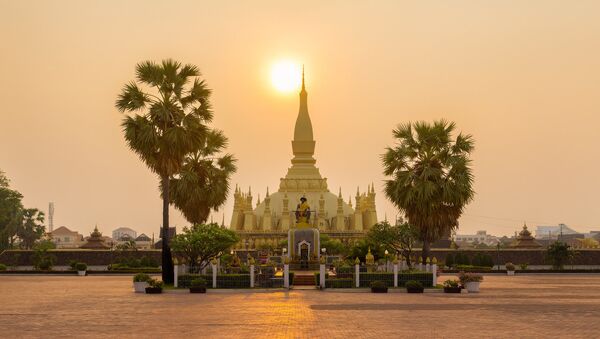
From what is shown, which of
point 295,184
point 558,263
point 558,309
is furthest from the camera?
point 295,184

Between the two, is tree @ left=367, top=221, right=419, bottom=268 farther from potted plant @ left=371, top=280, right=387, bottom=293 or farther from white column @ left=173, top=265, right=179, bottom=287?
white column @ left=173, top=265, right=179, bottom=287

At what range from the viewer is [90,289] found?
52344mm

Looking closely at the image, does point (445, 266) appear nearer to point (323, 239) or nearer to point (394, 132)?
point (323, 239)

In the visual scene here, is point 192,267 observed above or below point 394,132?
below

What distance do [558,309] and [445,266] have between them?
5340cm

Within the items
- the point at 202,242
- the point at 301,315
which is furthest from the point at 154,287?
the point at 301,315

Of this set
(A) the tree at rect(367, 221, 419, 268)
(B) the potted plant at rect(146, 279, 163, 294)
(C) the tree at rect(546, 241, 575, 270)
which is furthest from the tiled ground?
(C) the tree at rect(546, 241, 575, 270)

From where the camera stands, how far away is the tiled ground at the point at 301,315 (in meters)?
27.3

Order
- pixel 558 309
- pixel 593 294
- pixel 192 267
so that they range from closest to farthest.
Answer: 1. pixel 558 309
2. pixel 593 294
3. pixel 192 267

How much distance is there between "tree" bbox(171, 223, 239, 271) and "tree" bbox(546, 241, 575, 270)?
1619 inches

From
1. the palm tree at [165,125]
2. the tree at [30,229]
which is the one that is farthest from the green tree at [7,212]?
the palm tree at [165,125]

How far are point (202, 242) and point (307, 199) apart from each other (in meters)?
74.2

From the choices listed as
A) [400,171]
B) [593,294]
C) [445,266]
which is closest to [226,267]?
[400,171]

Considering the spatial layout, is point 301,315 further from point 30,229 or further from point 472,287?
point 30,229
